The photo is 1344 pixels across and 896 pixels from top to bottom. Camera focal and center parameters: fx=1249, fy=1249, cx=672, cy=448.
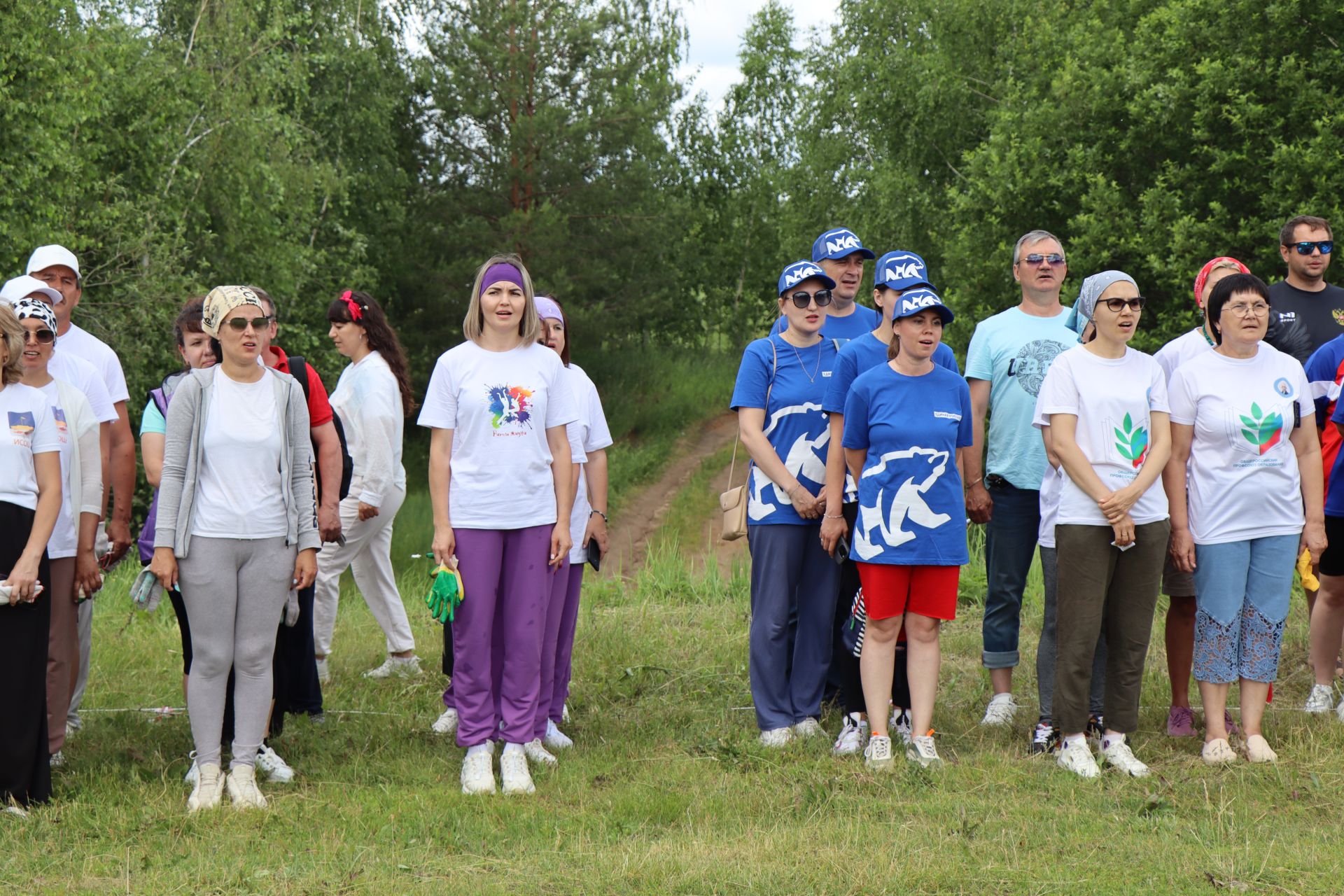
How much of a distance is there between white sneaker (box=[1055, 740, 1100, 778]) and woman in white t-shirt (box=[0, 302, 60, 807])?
13.7ft

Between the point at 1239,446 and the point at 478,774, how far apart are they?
11.6 ft

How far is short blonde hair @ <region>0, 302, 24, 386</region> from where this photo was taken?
16.0 ft

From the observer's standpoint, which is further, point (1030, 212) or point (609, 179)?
point (609, 179)

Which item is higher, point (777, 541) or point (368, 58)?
point (368, 58)

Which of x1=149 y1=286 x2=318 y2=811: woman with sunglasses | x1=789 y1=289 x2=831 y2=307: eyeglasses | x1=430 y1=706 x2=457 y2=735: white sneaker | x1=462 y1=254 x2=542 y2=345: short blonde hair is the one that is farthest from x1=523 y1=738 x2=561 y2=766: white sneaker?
x1=789 y1=289 x2=831 y2=307: eyeglasses

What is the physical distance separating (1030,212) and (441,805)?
16123 millimetres

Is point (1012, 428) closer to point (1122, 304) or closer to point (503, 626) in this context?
point (1122, 304)

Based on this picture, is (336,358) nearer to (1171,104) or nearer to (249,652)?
(1171,104)

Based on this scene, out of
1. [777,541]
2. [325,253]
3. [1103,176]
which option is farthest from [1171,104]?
[325,253]

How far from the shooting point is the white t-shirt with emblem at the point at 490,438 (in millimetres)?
5234

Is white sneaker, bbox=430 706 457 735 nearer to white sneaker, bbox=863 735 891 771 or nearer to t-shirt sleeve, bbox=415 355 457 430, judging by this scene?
t-shirt sleeve, bbox=415 355 457 430

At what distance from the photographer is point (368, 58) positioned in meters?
23.7

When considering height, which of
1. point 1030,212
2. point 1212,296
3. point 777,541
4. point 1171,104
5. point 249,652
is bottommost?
point 249,652

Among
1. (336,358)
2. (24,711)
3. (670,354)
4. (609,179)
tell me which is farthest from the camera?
(670,354)
